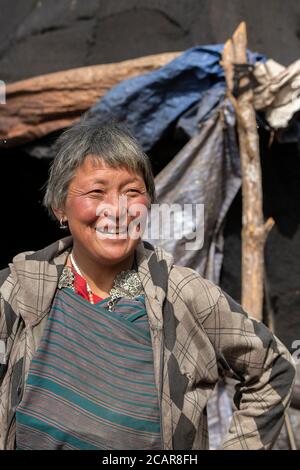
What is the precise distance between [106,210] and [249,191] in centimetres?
177

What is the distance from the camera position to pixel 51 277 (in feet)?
6.58

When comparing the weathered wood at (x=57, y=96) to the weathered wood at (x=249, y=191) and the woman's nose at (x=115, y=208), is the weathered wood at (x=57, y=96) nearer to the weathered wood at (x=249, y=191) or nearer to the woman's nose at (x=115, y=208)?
the weathered wood at (x=249, y=191)

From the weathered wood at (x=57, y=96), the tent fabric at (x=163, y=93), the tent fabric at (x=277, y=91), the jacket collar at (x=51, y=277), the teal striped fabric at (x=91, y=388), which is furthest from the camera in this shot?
the weathered wood at (x=57, y=96)


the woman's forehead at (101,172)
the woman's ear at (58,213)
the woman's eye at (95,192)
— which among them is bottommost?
the woman's ear at (58,213)

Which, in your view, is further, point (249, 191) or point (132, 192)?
point (249, 191)

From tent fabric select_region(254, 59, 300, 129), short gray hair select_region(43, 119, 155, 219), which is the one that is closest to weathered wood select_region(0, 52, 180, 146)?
tent fabric select_region(254, 59, 300, 129)

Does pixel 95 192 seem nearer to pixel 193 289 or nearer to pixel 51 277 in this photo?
pixel 51 277

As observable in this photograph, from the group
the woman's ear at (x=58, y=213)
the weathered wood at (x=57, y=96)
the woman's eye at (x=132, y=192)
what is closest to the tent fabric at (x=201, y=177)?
the weathered wood at (x=57, y=96)

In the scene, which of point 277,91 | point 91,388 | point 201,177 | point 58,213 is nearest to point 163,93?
point 201,177

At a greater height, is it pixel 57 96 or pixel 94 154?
pixel 57 96

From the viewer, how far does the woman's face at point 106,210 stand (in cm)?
196

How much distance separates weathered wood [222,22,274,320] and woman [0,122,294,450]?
151 cm

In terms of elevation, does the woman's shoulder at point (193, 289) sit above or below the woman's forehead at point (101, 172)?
below

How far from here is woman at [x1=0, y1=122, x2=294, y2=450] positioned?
A: 1.85 metres
